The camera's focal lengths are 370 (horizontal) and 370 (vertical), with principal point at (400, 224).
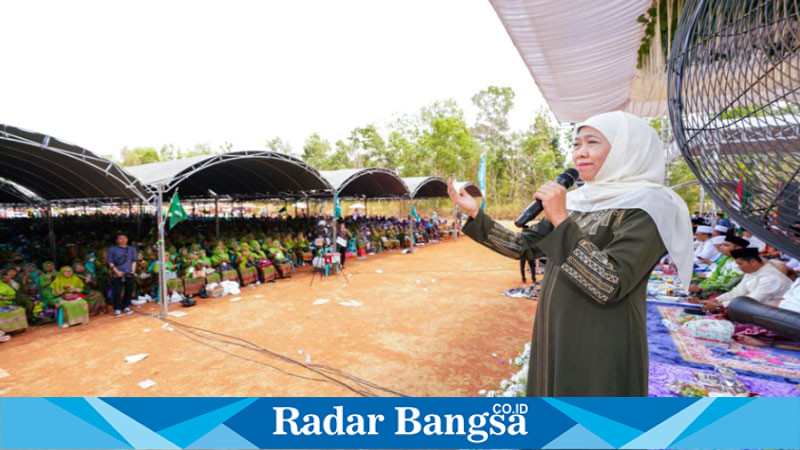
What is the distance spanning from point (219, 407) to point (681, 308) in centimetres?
656

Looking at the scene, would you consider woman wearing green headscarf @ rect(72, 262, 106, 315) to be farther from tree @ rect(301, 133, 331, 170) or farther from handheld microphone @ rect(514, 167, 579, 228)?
tree @ rect(301, 133, 331, 170)

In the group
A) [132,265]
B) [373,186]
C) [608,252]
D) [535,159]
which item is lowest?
[132,265]

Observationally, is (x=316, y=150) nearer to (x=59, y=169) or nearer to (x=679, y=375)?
(x=59, y=169)

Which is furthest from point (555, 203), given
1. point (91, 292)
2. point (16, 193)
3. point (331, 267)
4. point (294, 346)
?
point (16, 193)

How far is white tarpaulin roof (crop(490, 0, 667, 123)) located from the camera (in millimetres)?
2467

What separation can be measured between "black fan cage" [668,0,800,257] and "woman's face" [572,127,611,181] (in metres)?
0.30

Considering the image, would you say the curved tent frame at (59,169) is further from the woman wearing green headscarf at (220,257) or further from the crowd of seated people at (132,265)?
the woman wearing green headscarf at (220,257)

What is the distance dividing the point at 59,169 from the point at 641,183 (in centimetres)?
1323

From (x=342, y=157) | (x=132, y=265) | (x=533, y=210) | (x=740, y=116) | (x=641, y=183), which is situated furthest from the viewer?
(x=342, y=157)

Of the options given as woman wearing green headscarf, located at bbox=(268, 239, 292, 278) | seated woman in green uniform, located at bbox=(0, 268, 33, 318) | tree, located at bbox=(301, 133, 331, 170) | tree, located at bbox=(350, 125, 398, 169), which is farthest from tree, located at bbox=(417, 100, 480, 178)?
seated woman in green uniform, located at bbox=(0, 268, 33, 318)

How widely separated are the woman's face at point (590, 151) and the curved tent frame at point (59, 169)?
686 cm

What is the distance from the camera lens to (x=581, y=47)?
3.09 metres

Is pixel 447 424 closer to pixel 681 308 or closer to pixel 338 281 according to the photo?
pixel 681 308

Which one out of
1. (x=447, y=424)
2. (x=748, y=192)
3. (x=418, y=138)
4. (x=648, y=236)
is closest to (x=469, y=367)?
(x=447, y=424)
